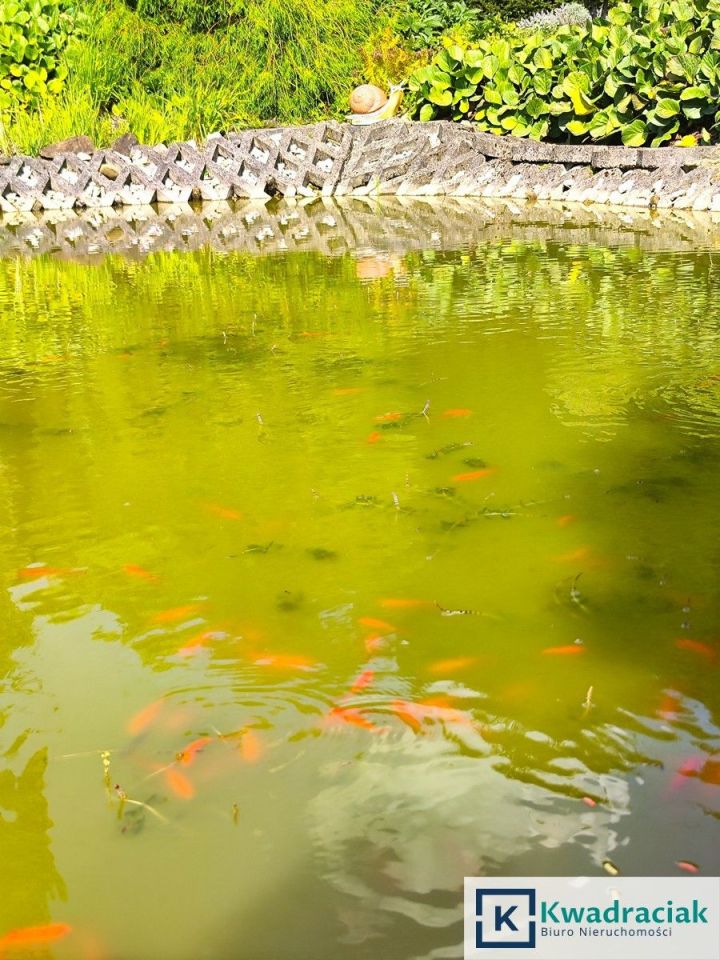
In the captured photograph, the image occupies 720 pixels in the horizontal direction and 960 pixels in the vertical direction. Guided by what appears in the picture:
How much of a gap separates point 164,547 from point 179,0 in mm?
15077

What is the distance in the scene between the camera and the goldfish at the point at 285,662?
2.47m

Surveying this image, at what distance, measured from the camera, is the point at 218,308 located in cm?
696

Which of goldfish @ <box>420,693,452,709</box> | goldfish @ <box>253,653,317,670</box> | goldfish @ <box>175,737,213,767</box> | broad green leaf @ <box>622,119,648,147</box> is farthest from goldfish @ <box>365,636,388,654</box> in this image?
broad green leaf @ <box>622,119,648,147</box>

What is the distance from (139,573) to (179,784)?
99cm

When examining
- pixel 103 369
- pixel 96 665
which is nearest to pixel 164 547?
pixel 96 665

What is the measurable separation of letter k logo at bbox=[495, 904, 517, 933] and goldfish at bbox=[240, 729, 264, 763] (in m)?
0.60

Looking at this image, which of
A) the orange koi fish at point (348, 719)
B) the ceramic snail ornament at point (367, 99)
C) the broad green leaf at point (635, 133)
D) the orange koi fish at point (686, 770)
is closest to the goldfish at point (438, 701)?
the orange koi fish at point (348, 719)

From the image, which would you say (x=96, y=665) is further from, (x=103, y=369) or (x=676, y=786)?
(x=103, y=369)

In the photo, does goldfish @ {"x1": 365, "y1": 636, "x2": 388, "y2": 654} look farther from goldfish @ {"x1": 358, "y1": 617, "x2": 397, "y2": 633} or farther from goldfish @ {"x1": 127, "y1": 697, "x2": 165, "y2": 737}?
goldfish @ {"x1": 127, "y1": 697, "x2": 165, "y2": 737}

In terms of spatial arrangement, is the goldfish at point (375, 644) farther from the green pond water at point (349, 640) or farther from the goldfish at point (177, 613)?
the goldfish at point (177, 613)

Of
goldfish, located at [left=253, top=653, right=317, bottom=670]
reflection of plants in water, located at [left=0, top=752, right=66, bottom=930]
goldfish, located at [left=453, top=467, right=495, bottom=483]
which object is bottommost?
reflection of plants in water, located at [left=0, top=752, right=66, bottom=930]

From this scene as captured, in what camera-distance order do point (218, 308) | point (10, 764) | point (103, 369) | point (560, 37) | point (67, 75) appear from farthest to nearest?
point (67, 75) → point (560, 37) → point (218, 308) → point (103, 369) → point (10, 764)

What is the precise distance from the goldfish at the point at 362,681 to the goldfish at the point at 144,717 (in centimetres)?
42

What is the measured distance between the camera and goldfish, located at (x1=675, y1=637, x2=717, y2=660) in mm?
2432
